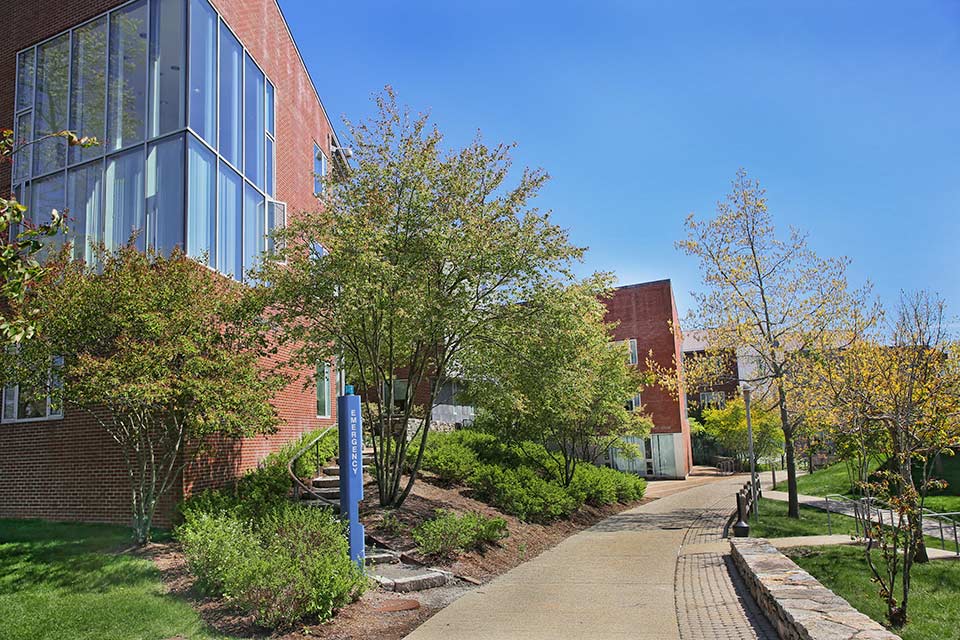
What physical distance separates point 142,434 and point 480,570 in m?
5.59

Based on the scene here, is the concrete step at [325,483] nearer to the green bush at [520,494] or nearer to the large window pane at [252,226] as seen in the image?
the green bush at [520,494]

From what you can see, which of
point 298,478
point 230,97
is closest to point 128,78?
point 230,97

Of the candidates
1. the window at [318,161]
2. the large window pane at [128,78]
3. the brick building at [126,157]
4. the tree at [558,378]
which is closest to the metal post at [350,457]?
the brick building at [126,157]

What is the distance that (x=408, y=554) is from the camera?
11.0m

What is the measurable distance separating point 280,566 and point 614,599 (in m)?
4.18

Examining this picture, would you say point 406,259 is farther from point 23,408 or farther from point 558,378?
point 23,408

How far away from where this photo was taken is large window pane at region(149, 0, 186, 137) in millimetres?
13172

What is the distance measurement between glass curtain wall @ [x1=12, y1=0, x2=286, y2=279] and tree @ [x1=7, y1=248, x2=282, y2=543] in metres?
1.93

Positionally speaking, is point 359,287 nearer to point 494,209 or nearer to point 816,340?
point 494,209

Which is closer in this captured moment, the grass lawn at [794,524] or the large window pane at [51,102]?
the large window pane at [51,102]

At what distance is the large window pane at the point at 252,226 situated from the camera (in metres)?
14.9

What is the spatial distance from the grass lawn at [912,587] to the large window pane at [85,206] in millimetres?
14076

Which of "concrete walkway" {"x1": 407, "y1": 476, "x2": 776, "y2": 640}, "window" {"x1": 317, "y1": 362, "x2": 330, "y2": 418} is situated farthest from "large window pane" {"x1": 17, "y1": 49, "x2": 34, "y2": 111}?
"concrete walkway" {"x1": 407, "y1": 476, "x2": 776, "y2": 640}

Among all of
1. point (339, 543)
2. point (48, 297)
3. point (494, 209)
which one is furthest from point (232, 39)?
point (339, 543)
